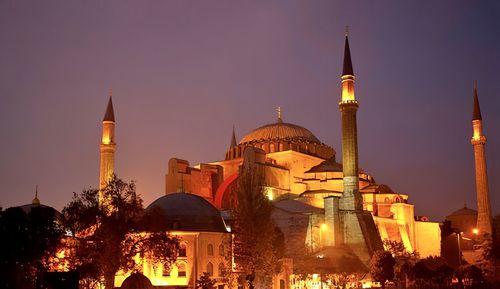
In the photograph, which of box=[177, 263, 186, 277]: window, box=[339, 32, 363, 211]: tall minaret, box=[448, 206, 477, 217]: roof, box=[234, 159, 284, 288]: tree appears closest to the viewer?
box=[234, 159, 284, 288]: tree

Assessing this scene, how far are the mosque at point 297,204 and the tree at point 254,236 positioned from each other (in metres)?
1.63

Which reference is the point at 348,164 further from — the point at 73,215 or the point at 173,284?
the point at 73,215

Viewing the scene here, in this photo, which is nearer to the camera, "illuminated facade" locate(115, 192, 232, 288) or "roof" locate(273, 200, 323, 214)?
"illuminated facade" locate(115, 192, 232, 288)

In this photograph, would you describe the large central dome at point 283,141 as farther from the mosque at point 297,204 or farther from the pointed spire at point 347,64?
the pointed spire at point 347,64

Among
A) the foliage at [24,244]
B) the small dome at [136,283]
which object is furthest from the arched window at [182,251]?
the foliage at [24,244]

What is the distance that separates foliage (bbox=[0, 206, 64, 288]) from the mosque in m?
6.01

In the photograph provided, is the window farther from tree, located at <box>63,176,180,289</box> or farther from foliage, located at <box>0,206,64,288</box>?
foliage, located at <box>0,206,64,288</box>

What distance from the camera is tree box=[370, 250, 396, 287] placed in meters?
29.9

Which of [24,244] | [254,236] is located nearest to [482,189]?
[254,236]

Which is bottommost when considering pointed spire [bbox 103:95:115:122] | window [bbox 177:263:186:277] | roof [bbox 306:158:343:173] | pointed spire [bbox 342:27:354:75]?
window [bbox 177:263:186:277]

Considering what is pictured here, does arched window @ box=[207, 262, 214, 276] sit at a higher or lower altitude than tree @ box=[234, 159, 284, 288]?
lower

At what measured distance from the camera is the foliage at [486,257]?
36.5m

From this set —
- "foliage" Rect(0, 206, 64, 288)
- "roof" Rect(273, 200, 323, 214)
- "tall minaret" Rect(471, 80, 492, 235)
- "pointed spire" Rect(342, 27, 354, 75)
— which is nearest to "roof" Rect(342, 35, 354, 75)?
"pointed spire" Rect(342, 27, 354, 75)

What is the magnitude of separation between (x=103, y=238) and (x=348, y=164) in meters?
17.4
